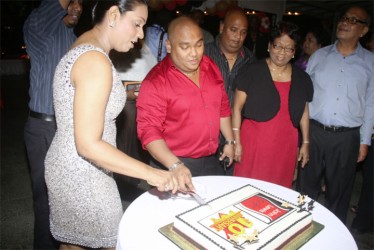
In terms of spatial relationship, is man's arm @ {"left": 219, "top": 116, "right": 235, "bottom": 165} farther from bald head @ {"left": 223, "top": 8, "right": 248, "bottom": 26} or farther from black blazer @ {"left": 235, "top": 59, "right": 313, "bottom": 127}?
bald head @ {"left": 223, "top": 8, "right": 248, "bottom": 26}

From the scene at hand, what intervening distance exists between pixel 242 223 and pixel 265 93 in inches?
57.1

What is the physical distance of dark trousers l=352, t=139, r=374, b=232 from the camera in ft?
9.19

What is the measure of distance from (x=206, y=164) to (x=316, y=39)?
2.56 metres

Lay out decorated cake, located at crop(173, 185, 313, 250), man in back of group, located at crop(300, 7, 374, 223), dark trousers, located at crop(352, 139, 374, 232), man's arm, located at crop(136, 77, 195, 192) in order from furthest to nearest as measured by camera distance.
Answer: dark trousers, located at crop(352, 139, 374, 232), man in back of group, located at crop(300, 7, 374, 223), man's arm, located at crop(136, 77, 195, 192), decorated cake, located at crop(173, 185, 313, 250)

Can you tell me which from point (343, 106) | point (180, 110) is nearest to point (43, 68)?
point (180, 110)

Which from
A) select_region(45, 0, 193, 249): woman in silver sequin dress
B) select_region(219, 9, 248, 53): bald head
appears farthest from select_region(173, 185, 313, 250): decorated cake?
select_region(219, 9, 248, 53): bald head

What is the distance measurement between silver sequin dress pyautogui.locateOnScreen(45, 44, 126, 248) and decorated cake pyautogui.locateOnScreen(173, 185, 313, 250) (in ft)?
1.48

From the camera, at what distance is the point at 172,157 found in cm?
177

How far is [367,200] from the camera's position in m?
2.84

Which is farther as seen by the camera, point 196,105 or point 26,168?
point 26,168

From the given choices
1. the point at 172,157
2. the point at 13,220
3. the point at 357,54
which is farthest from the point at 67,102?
the point at 357,54

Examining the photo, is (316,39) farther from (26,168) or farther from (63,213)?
(26,168)

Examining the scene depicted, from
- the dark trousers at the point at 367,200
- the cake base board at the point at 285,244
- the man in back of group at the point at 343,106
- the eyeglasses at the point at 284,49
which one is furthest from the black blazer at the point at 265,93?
the cake base board at the point at 285,244

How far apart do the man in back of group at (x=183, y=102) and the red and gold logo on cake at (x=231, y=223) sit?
0.75 m
